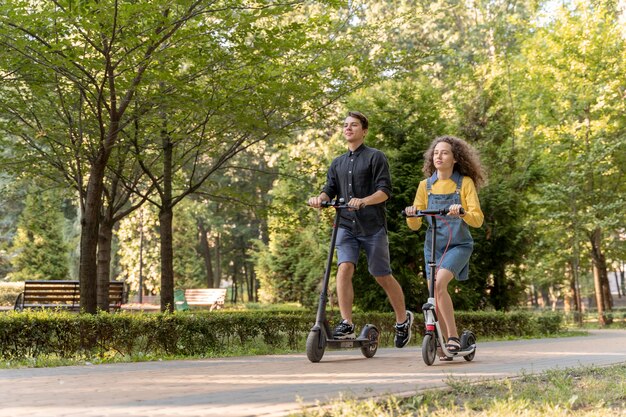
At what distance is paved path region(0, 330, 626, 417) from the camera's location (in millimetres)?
3785

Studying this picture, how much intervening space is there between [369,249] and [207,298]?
1964 centimetres

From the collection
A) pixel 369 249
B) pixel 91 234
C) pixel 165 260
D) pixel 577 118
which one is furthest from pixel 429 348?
pixel 577 118

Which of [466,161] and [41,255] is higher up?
[41,255]

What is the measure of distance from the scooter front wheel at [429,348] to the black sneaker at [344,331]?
0.76 m

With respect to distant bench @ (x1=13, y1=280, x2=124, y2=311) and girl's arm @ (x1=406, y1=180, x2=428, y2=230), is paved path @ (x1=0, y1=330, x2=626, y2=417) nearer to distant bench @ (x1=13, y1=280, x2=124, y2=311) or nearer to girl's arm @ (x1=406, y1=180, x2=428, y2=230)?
girl's arm @ (x1=406, y1=180, x2=428, y2=230)

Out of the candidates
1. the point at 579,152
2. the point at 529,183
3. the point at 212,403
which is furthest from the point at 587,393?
the point at 579,152

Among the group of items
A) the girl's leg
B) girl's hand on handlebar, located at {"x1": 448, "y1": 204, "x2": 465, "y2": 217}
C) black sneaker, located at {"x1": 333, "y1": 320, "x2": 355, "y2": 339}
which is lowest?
black sneaker, located at {"x1": 333, "y1": 320, "x2": 355, "y2": 339}

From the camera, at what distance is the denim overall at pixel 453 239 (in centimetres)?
654

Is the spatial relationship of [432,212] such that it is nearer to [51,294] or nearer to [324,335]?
[324,335]

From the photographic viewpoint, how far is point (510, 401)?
402 cm

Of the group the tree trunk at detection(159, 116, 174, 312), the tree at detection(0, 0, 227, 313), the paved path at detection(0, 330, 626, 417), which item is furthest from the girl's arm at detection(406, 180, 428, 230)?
the tree trunk at detection(159, 116, 174, 312)

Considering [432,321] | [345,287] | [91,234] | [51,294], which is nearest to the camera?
[432,321]

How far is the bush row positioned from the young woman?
279 centimetres

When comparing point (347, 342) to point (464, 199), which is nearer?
point (347, 342)
